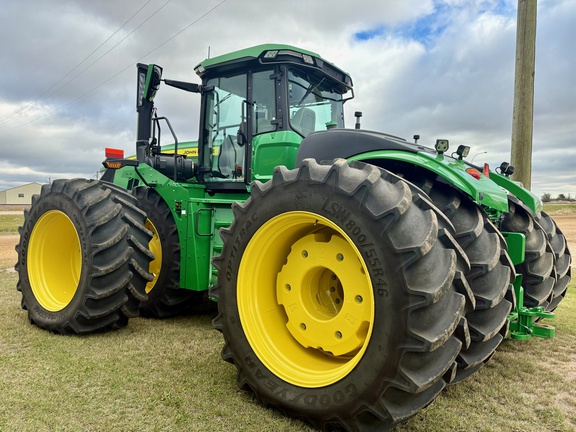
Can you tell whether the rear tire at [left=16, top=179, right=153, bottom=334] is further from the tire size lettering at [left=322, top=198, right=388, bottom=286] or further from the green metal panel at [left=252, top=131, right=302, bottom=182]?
the tire size lettering at [left=322, top=198, right=388, bottom=286]

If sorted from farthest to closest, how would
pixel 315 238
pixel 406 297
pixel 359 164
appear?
pixel 315 238 → pixel 359 164 → pixel 406 297

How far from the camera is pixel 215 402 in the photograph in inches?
115

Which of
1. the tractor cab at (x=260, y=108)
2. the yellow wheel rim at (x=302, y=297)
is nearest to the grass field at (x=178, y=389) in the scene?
the yellow wheel rim at (x=302, y=297)

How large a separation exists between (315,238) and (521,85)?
4664 millimetres

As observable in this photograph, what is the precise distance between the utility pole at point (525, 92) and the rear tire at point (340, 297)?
14.0 feet

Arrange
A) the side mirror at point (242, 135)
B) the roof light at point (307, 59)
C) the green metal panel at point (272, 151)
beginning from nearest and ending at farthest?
the green metal panel at point (272, 151), the roof light at point (307, 59), the side mirror at point (242, 135)

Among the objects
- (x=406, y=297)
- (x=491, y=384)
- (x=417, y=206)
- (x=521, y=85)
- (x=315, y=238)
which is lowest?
(x=491, y=384)

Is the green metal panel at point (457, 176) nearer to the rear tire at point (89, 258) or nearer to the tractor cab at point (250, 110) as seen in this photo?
the tractor cab at point (250, 110)

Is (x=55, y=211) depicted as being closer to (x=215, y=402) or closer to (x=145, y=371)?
(x=145, y=371)

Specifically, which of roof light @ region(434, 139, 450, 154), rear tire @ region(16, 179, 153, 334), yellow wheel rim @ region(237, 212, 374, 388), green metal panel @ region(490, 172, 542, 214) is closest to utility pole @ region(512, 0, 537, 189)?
green metal panel @ region(490, 172, 542, 214)

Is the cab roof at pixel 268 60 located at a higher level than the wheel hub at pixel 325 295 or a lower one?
higher

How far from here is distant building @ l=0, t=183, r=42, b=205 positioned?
70.8 meters

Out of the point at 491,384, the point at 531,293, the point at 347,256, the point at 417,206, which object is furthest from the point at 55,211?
the point at 531,293

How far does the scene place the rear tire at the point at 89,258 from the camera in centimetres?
425
